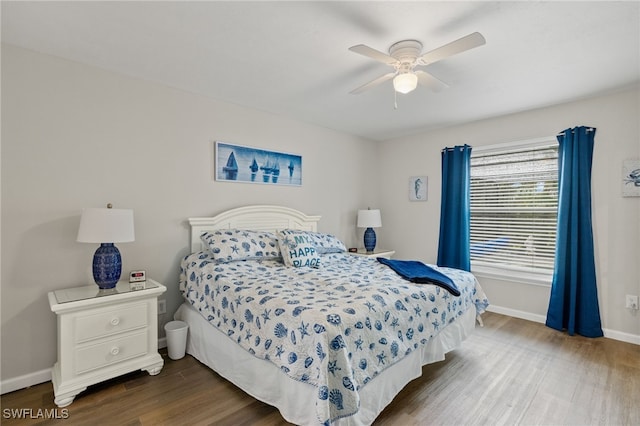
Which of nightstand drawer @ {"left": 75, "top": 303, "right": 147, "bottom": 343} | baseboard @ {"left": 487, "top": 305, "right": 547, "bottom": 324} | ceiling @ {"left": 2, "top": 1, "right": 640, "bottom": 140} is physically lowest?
baseboard @ {"left": 487, "top": 305, "right": 547, "bottom": 324}

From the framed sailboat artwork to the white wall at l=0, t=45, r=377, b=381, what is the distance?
3.4 inches

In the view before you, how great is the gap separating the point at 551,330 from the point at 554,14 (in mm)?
2986

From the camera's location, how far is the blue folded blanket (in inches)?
93.5

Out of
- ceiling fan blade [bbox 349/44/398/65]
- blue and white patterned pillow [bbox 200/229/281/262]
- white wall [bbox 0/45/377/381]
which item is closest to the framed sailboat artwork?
white wall [bbox 0/45/377/381]

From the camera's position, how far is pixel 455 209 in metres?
4.07

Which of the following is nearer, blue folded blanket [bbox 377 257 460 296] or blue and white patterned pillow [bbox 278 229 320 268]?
blue folded blanket [bbox 377 257 460 296]

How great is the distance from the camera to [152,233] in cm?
277

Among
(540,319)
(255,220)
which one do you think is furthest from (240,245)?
(540,319)

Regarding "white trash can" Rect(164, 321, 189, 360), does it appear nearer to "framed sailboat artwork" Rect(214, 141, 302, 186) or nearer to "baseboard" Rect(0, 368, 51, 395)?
"baseboard" Rect(0, 368, 51, 395)

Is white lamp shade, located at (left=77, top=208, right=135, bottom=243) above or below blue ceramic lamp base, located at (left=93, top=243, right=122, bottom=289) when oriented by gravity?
above

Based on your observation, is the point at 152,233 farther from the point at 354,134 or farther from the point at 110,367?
the point at 354,134

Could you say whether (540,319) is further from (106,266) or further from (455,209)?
(106,266)

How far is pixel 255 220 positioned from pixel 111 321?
5.33ft

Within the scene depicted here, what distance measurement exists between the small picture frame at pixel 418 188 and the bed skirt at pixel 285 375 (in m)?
2.07
